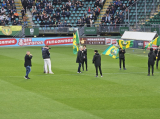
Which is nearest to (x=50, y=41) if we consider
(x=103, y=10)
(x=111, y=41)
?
(x=111, y=41)

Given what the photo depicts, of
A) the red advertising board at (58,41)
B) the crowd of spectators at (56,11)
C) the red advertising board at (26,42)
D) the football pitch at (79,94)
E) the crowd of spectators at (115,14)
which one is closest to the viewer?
the football pitch at (79,94)

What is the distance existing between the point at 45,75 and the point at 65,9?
33.2 metres

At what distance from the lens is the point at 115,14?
181ft

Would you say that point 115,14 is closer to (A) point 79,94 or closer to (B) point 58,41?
(B) point 58,41

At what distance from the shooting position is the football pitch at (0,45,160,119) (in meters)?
13.1

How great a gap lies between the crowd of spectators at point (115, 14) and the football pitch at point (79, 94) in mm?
28032

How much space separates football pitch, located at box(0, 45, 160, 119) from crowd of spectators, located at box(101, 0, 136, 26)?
28.0m

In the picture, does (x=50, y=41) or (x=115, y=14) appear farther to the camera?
(x=115, y=14)

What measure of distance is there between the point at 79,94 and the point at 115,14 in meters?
40.0

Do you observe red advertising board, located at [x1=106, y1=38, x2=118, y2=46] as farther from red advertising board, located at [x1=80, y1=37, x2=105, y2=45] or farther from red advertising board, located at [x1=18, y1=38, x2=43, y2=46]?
red advertising board, located at [x1=18, y1=38, x2=43, y2=46]

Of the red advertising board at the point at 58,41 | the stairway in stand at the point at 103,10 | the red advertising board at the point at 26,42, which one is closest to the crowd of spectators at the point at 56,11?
the stairway in stand at the point at 103,10

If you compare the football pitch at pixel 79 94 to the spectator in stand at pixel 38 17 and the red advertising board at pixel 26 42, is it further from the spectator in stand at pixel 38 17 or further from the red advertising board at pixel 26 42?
the spectator in stand at pixel 38 17

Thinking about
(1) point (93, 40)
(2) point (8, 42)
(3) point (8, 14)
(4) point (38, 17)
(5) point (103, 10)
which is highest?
(5) point (103, 10)

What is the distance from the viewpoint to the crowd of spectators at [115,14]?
53.2 meters
